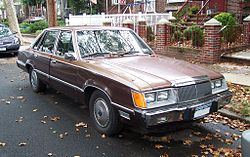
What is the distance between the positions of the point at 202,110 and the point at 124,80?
117 cm

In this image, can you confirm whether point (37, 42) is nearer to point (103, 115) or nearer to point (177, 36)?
point (103, 115)

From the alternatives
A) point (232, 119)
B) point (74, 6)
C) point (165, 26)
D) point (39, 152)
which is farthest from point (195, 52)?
point (74, 6)

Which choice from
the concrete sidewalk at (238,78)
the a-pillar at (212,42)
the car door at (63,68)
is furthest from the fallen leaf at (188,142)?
the a-pillar at (212,42)

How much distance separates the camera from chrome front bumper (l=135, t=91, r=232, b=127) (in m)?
4.10

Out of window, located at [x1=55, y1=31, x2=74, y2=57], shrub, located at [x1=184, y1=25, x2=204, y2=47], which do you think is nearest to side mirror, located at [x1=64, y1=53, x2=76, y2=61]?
window, located at [x1=55, y1=31, x2=74, y2=57]

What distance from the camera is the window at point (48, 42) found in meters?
6.54

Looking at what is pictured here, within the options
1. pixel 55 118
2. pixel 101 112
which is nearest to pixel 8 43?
pixel 55 118

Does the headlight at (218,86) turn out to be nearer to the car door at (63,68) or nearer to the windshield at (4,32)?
the car door at (63,68)

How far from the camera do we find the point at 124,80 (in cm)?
439

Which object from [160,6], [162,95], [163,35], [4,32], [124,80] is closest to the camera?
[162,95]

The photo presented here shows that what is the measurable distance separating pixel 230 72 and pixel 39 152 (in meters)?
6.48

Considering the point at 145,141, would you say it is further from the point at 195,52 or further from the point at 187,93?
the point at 195,52

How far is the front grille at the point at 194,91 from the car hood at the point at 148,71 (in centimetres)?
12

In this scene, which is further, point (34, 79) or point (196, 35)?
point (196, 35)
